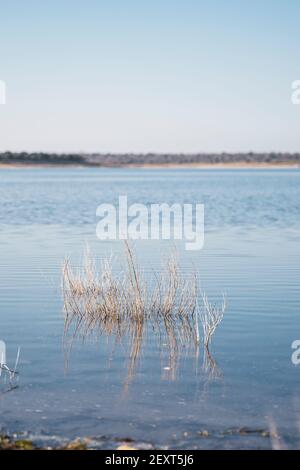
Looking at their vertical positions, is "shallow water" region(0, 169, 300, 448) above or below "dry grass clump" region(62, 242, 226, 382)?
below

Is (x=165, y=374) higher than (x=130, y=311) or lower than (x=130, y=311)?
lower

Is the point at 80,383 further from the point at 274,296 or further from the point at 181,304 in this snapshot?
the point at 274,296

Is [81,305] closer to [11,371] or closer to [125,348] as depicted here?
[125,348]

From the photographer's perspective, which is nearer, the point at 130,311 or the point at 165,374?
the point at 165,374

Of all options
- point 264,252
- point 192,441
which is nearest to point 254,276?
point 264,252

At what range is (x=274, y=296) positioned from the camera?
14250mm

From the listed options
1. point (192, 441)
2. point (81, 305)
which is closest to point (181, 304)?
point (81, 305)

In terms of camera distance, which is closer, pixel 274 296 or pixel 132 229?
pixel 274 296

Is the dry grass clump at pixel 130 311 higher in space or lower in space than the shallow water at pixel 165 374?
higher

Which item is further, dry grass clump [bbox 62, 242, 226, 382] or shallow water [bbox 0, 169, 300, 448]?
dry grass clump [bbox 62, 242, 226, 382]

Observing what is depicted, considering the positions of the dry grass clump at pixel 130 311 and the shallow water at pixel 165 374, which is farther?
the dry grass clump at pixel 130 311
